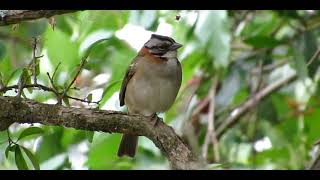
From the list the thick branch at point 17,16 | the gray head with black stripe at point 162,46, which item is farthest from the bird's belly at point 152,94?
the thick branch at point 17,16

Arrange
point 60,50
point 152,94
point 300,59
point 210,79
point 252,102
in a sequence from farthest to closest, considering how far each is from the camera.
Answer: point 210,79, point 252,102, point 300,59, point 60,50, point 152,94

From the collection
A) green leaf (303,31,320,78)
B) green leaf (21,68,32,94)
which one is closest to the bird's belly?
green leaf (21,68,32,94)

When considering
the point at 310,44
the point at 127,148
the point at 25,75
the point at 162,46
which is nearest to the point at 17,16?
the point at 25,75

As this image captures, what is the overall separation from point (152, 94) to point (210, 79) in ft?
5.14

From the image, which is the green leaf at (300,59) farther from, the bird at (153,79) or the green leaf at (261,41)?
the bird at (153,79)

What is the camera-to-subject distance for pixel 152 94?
4355mm

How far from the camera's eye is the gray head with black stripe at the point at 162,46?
4.58 meters

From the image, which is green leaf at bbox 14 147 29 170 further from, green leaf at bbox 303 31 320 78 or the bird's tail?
green leaf at bbox 303 31 320 78

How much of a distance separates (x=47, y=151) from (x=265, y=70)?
1.91m

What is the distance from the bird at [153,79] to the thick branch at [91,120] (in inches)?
40.4

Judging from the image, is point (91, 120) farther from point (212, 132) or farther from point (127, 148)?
point (212, 132)

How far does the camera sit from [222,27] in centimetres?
466
